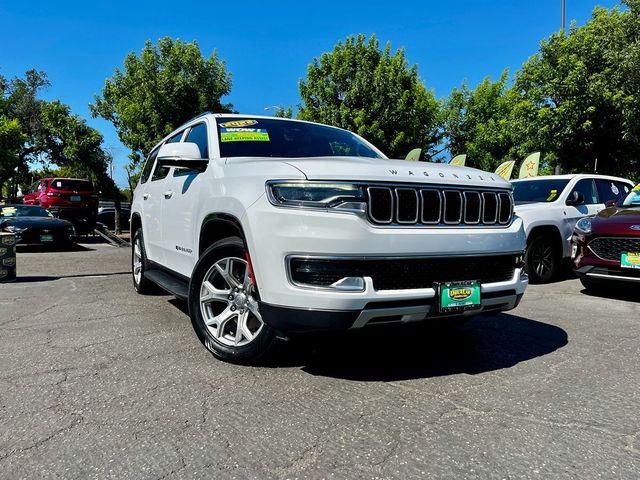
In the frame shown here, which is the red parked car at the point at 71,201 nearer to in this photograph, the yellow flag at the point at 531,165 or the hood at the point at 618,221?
the yellow flag at the point at 531,165

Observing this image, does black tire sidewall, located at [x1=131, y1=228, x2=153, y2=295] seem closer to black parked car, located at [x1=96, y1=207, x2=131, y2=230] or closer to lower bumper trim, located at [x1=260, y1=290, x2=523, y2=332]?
lower bumper trim, located at [x1=260, y1=290, x2=523, y2=332]

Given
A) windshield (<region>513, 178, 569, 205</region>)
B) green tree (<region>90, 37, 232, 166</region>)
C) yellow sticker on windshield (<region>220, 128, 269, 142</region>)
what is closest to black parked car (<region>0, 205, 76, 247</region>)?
green tree (<region>90, 37, 232, 166</region>)

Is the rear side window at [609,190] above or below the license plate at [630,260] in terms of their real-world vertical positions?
above

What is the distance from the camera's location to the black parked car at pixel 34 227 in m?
11.4

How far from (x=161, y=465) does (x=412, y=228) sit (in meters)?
1.79

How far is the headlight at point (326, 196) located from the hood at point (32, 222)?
11109 millimetres

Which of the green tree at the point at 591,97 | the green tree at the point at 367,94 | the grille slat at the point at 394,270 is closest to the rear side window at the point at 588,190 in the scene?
the grille slat at the point at 394,270

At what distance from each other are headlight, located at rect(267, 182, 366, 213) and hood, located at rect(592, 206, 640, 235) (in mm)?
4433

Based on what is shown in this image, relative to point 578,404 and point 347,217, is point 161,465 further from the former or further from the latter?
point 578,404

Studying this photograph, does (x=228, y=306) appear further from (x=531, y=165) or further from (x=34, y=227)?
(x=531, y=165)

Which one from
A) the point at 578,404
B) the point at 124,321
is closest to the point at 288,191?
the point at 578,404

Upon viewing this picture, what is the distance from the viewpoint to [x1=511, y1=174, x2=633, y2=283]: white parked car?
23.7 feet

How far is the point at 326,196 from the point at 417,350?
1578mm

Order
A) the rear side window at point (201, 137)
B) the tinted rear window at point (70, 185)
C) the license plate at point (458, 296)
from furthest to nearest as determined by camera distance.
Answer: the tinted rear window at point (70, 185)
the rear side window at point (201, 137)
the license plate at point (458, 296)
